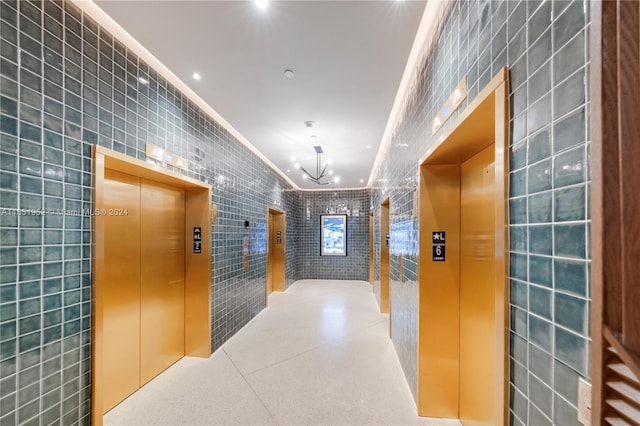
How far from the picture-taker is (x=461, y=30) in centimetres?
135

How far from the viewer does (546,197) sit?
761mm

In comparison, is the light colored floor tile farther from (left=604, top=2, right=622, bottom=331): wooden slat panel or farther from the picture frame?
the picture frame

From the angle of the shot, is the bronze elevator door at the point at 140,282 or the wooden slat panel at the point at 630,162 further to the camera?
the bronze elevator door at the point at 140,282

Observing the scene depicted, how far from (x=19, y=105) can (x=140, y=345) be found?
6.94 ft

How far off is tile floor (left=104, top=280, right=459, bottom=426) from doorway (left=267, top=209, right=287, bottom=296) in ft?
7.95

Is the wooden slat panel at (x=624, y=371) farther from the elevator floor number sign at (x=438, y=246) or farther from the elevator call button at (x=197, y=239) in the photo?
the elevator call button at (x=197, y=239)

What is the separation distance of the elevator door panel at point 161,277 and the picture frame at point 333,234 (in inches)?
210

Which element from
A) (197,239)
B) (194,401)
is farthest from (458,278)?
(197,239)

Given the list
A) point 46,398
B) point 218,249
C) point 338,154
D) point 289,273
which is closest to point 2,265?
point 46,398

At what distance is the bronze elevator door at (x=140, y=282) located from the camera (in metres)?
2.16

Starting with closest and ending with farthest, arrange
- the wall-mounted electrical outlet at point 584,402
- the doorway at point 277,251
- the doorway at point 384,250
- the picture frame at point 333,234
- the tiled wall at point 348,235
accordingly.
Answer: the wall-mounted electrical outlet at point 584,402 → the doorway at point 384,250 → the doorway at point 277,251 → the tiled wall at point 348,235 → the picture frame at point 333,234

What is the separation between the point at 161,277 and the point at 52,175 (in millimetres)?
1552

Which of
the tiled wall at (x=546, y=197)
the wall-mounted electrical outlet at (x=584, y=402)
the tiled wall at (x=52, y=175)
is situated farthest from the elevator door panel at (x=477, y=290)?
the tiled wall at (x=52, y=175)

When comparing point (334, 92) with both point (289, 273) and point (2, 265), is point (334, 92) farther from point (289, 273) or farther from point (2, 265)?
point (289, 273)
